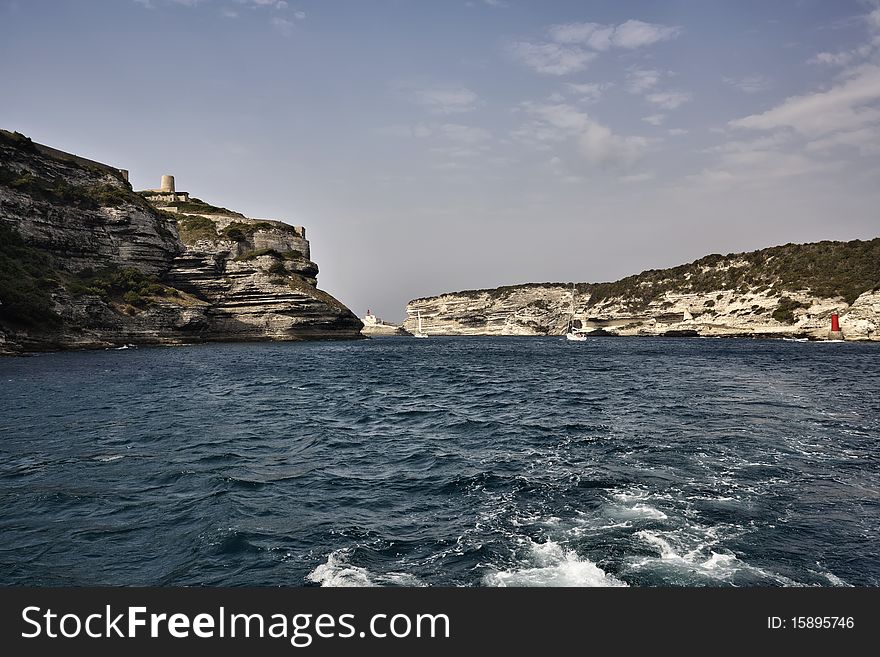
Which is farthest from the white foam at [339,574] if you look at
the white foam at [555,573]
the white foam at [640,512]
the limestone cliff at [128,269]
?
the limestone cliff at [128,269]

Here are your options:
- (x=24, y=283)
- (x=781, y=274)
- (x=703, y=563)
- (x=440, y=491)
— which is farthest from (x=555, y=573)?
(x=781, y=274)

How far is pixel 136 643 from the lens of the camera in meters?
5.43

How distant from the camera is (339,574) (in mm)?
9531

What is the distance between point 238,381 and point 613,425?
30.9m

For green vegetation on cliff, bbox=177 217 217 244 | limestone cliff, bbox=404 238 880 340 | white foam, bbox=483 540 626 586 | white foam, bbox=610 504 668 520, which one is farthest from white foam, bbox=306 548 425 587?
limestone cliff, bbox=404 238 880 340

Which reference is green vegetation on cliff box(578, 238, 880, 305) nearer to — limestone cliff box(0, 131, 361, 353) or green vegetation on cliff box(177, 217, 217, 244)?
limestone cliff box(0, 131, 361, 353)

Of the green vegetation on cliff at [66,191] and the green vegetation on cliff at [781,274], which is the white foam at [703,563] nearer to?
the green vegetation on cliff at [66,191]

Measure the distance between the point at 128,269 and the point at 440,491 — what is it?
95950 mm

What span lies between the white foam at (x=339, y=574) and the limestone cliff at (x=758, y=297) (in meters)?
131

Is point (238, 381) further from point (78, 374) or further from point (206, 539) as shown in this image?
point (206, 539)

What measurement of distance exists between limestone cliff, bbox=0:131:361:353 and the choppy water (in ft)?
158

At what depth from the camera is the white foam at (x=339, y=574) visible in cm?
916

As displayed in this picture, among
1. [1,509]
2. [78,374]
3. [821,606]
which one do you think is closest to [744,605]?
[821,606]

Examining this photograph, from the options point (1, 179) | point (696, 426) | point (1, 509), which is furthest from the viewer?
point (1, 179)
